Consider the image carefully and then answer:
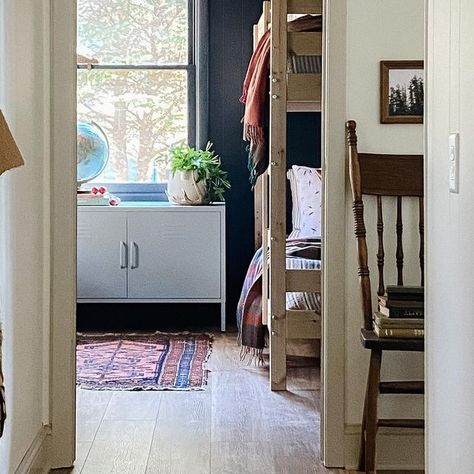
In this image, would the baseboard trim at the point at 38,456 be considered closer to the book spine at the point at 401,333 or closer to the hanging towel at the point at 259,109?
the book spine at the point at 401,333

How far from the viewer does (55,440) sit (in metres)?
3.21

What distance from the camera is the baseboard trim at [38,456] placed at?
2844mm

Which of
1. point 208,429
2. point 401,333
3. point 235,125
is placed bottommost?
point 208,429

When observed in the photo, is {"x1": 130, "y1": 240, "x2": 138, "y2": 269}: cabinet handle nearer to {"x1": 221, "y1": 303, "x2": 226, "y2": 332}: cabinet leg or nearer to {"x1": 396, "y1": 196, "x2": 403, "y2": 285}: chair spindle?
{"x1": 221, "y1": 303, "x2": 226, "y2": 332}: cabinet leg

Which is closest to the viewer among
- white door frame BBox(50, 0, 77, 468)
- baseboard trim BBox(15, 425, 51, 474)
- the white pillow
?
baseboard trim BBox(15, 425, 51, 474)

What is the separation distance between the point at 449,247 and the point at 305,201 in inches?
147

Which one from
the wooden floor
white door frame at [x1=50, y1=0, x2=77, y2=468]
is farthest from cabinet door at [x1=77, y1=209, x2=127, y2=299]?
white door frame at [x1=50, y1=0, x2=77, y2=468]

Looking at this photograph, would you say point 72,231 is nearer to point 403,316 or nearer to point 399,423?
point 403,316

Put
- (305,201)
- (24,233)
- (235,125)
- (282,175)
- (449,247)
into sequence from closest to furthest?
1. (449,247)
2. (24,233)
3. (282,175)
4. (305,201)
5. (235,125)

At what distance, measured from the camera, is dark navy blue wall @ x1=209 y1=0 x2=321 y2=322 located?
20.3 ft

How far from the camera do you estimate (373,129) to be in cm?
324

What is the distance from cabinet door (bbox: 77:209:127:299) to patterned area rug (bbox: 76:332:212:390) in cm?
30

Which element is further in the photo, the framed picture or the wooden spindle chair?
the framed picture

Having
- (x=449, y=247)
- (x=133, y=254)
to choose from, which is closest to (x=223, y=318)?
(x=133, y=254)
